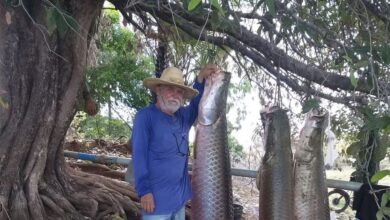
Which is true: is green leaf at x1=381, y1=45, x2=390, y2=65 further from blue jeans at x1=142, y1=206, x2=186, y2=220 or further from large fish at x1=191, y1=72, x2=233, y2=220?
blue jeans at x1=142, y1=206, x2=186, y2=220

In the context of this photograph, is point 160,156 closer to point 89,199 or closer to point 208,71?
point 208,71

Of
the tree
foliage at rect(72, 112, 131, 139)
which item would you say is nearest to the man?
the tree

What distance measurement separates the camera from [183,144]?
12.5ft

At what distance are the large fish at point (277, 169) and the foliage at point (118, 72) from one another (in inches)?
198

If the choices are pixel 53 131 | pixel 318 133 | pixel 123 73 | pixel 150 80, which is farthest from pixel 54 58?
pixel 123 73

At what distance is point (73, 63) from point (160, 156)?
1.32 meters

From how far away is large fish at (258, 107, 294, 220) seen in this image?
3287mm

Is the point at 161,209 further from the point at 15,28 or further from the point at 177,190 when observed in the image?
Answer: the point at 15,28

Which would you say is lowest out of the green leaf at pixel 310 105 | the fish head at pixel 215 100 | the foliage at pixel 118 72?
the green leaf at pixel 310 105

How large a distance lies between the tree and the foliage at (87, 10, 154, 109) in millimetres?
3368

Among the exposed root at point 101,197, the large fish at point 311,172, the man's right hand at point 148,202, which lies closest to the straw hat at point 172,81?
the man's right hand at point 148,202

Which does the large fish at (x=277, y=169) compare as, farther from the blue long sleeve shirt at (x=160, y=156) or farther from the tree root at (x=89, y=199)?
the tree root at (x=89, y=199)

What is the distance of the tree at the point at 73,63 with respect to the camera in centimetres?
365

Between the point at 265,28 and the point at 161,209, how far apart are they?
143 cm
